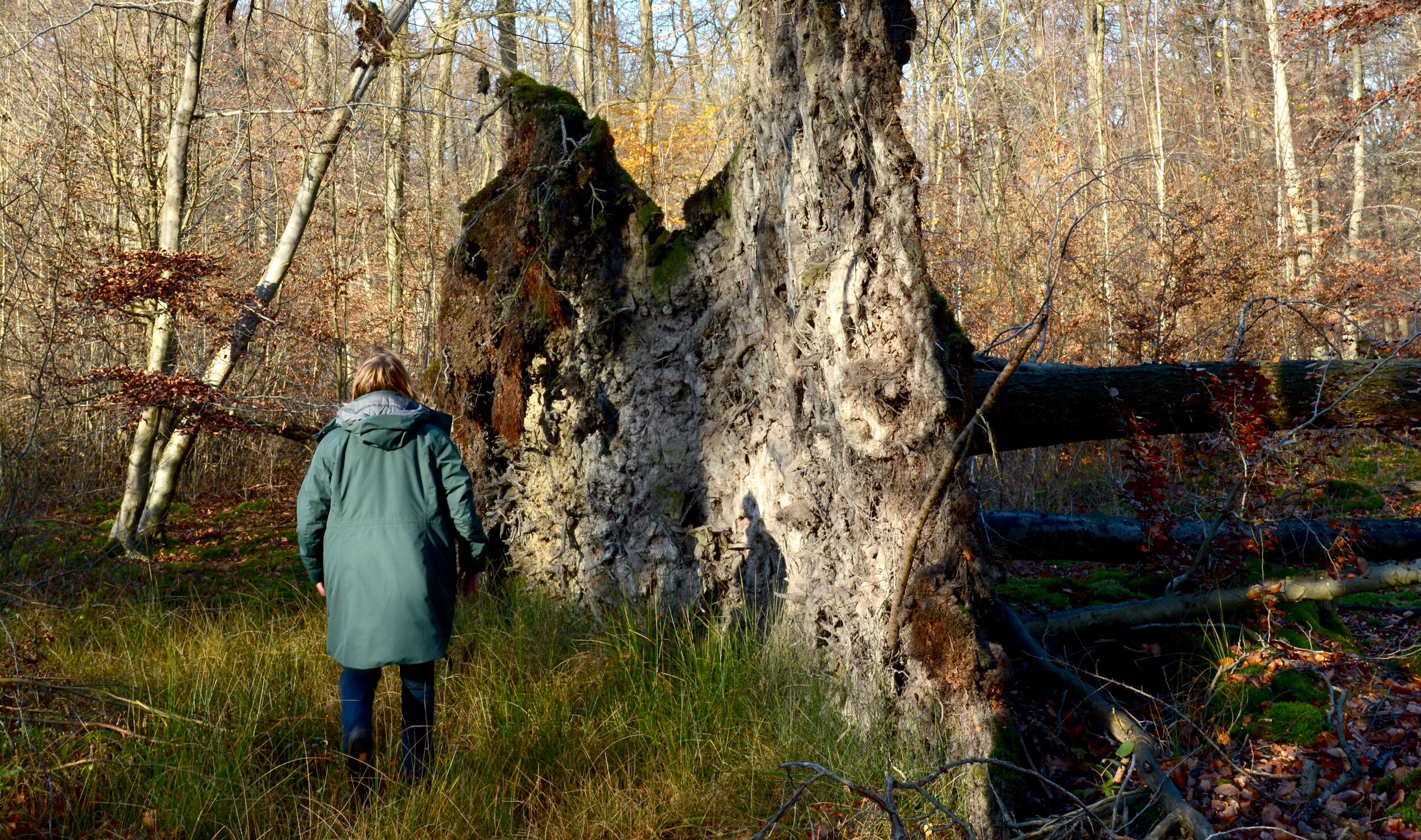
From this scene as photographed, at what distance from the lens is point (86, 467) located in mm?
8852

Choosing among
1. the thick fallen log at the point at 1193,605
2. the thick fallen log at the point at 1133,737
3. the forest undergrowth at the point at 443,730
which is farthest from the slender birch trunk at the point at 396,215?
the thick fallen log at the point at 1133,737

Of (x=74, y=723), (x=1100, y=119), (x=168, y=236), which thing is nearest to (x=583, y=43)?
(x=1100, y=119)

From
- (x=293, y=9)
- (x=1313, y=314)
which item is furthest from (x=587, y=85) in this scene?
(x=1313, y=314)

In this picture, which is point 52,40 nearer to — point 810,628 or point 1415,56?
point 810,628

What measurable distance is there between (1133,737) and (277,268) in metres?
7.34

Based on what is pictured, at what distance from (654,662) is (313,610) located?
2.40 m

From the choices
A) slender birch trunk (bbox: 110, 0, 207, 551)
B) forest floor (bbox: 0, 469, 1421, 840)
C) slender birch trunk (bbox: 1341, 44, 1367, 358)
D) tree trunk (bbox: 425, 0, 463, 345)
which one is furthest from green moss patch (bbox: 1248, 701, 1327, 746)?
slender birch trunk (bbox: 1341, 44, 1367, 358)

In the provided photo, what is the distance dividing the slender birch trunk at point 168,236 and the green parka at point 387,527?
433cm

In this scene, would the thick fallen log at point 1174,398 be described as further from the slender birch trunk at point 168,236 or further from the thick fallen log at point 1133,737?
the slender birch trunk at point 168,236

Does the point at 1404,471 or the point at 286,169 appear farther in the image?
the point at 286,169

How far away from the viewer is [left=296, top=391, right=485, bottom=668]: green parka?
3641 millimetres

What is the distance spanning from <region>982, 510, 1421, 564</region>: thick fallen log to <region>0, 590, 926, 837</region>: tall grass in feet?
9.43

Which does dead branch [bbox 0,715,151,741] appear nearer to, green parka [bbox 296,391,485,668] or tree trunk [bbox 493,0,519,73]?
green parka [bbox 296,391,485,668]

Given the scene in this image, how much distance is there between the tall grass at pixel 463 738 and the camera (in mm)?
3426
